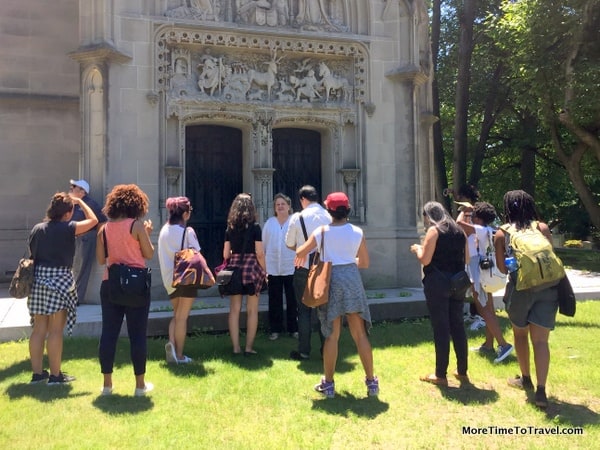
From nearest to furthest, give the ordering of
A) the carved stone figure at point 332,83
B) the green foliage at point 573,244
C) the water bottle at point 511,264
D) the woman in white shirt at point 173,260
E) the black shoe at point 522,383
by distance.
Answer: the water bottle at point 511,264
the black shoe at point 522,383
the woman in white shirt at point 173,260
the carved stone figure at point 332,83
the green foliage at point 573,244

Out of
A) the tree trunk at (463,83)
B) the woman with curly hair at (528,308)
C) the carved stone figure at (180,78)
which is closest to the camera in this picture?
the woman with curly hair at (528,308)

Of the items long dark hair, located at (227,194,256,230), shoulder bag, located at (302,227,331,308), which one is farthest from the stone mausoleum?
shoulder bag, located at (302,227,331,308)

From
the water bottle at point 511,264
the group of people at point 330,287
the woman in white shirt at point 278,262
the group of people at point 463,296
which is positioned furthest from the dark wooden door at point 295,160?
the water bottle at point 511,264

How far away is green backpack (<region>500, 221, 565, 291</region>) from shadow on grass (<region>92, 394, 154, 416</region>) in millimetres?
3469

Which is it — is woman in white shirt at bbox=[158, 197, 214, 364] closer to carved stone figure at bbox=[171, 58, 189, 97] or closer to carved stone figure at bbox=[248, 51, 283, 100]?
carved stone figure at bbox=[171, 58, 189, 97]

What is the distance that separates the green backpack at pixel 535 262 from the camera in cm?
458

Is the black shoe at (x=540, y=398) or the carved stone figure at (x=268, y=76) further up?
the carved stone figure at (x=268, y=76)

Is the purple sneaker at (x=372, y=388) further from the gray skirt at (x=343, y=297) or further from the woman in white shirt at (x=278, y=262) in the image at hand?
the woman in white shirt at (x=278, y=262)

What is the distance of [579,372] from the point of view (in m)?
5.66

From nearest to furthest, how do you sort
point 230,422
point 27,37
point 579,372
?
1. point 230,422
2. point 579,372
3. point 27,37

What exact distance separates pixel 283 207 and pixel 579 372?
3860mm

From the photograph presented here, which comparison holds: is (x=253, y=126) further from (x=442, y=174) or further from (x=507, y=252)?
(x=442, y=174)

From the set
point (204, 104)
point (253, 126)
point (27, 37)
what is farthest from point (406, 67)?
point (27, 37)

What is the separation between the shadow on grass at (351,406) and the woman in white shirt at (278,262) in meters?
2.33
